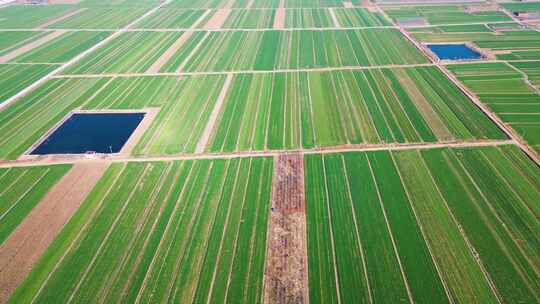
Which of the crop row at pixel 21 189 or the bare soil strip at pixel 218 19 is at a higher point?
the bare soil strip at pixel 218 19

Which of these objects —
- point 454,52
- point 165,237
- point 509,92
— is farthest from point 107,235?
point 454,52

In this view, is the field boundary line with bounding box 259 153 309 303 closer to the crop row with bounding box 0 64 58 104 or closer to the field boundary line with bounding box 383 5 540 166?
the field boundary line with bounding box 383 5 540 166

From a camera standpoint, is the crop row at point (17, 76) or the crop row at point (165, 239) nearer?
the crop row at point (165, 239)

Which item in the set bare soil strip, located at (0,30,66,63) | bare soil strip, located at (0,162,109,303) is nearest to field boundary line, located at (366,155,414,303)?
bare soil strip, located at (0,162,109,303)

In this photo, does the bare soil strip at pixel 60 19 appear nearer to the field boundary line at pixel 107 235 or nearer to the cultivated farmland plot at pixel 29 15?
the cultivated farmland plot at pixel 29 15

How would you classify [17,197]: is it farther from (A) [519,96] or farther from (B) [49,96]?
(A) [519,96]

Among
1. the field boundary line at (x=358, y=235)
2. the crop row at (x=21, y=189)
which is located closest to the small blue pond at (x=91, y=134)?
the crop row at (x=21, y=189)

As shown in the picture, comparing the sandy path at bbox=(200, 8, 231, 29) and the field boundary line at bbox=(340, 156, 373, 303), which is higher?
the sandy path at bbox=(200, 8, 231, 29)
